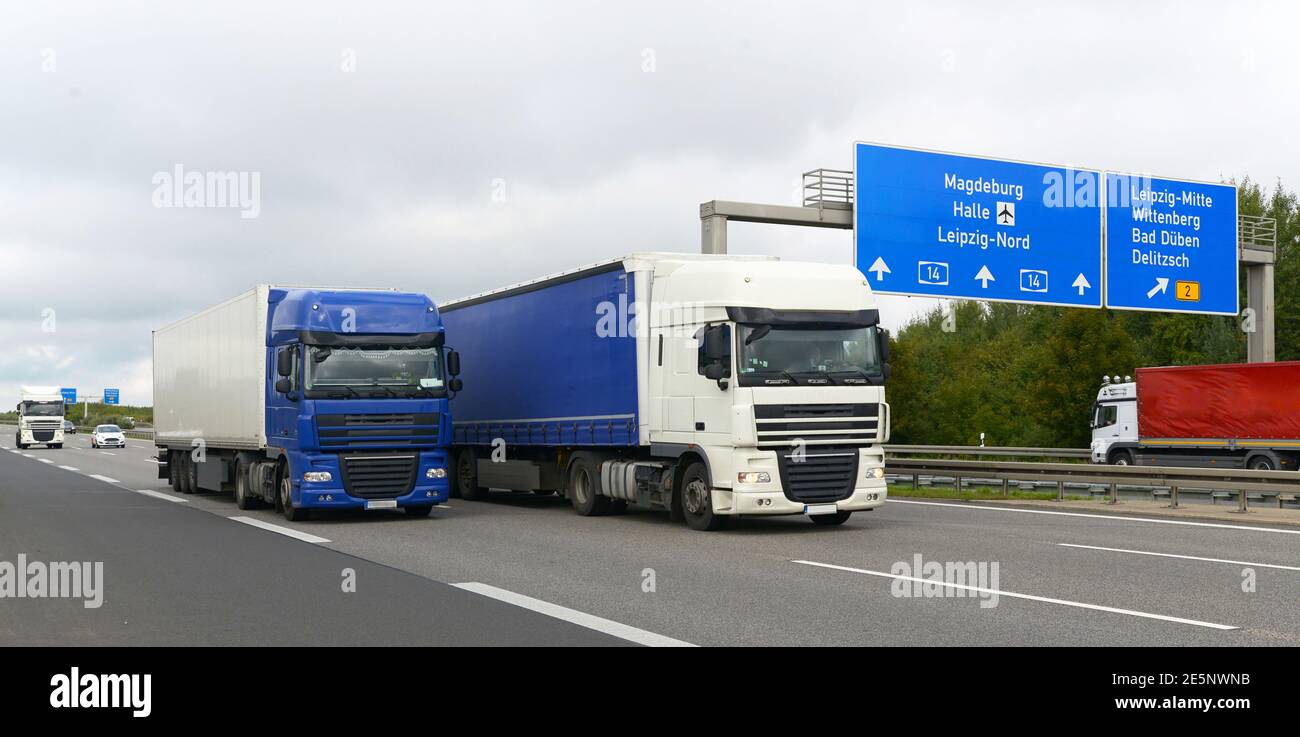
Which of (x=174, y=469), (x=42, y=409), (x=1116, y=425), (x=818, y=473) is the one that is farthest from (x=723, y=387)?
(x=42, y=409)

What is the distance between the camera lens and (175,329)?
25.5m

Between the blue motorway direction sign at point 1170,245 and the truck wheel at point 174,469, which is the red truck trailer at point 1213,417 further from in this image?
the truck wheel at point 174,469

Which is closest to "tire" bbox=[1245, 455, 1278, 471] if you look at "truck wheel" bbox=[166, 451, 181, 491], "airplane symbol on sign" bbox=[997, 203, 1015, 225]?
"airplane symbol on sign" bbox=[997, 203, 1015, 225]

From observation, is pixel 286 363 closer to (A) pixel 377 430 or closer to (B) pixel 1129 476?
(A) pixel 377 430

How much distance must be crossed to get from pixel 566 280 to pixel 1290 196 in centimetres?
4987

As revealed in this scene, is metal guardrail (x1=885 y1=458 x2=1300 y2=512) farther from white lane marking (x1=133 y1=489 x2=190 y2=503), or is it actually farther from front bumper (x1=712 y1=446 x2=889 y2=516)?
white lane marking (x1=133 y1=489 x2=190 y2=503)

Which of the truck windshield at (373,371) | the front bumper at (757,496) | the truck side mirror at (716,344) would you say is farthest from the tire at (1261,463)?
the truck windshield at (373,371)

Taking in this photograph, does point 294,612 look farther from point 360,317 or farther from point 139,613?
point 360,317

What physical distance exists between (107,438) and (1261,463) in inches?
2202

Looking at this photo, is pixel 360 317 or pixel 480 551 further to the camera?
pixel 360 317

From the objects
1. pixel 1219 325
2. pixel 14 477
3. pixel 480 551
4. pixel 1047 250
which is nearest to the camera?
pixel 480 551

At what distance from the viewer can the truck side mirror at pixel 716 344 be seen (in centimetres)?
1480

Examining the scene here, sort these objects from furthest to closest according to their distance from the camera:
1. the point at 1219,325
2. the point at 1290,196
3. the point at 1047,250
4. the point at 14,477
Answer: the point at 1290,196, the point at 1219,325, the point at 14,477, the point at 1047,250
